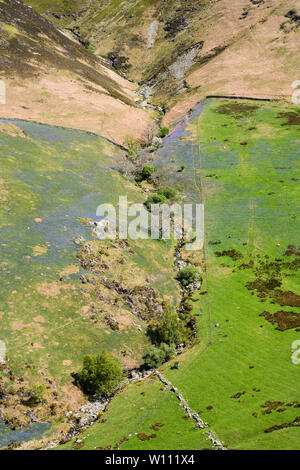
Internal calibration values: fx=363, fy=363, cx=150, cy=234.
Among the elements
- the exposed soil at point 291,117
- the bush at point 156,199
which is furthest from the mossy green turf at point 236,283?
the bush at point 156,199

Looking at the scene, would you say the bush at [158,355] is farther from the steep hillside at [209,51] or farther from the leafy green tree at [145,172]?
the steep hillside at [209,51]

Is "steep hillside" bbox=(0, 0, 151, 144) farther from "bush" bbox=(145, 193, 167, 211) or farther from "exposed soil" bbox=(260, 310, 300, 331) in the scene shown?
"exposed soil" bbox=(260, 310, 300, 331)

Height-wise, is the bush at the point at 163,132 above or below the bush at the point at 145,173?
above

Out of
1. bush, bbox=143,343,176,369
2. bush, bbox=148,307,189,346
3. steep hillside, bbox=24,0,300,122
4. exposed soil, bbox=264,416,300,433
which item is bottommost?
exposed soil, bbox=264,416,300,433

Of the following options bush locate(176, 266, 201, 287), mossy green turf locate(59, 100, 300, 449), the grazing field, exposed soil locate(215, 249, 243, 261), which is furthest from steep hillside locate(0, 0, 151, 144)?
bush locate(176, 266, 201, 287)

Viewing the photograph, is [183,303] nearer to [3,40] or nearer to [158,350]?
[158,350]

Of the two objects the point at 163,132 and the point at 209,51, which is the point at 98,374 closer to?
the point at 163,132

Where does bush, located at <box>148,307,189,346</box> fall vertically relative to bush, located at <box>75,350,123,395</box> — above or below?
above
